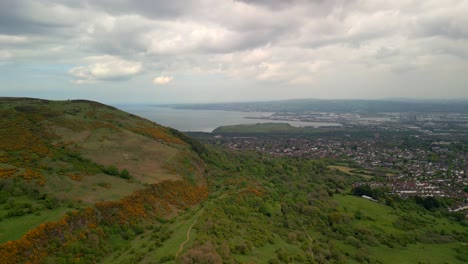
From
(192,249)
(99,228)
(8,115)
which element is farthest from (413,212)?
(8,115)

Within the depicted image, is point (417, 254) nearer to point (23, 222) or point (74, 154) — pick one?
point (23, 222)

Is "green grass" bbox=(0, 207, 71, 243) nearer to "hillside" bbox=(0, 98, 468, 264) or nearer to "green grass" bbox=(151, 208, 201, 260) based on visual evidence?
"hillside" bbox=(0, 98, 468, 264)

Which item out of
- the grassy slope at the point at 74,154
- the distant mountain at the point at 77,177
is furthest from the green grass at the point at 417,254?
the grassy slope at the point at 74,154

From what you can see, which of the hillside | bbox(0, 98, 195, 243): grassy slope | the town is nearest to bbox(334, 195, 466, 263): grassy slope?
the hillside

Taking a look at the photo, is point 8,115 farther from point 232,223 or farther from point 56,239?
point 232,223

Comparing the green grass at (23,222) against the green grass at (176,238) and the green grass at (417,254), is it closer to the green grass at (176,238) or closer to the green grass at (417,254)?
the green grass at (176,238)

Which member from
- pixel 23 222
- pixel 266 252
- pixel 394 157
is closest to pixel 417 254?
pixel 266 252

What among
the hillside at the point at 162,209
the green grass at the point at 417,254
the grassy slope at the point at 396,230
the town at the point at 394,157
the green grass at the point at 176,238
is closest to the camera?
the green grass at the point at 176,238

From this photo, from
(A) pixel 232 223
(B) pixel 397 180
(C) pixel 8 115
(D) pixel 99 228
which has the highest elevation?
(C) pixel 8 115
